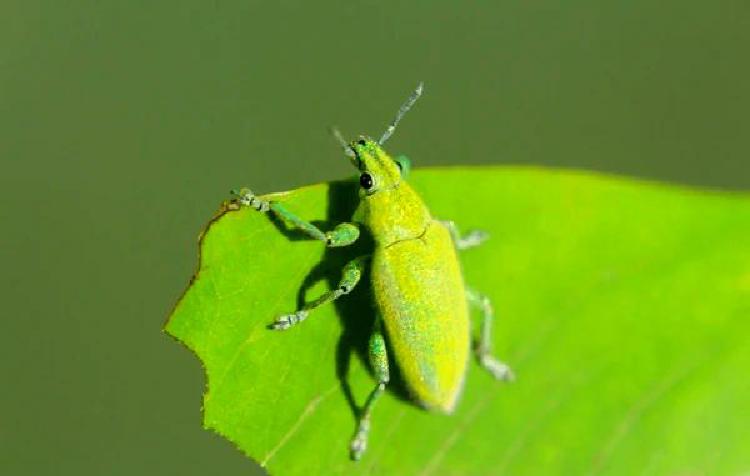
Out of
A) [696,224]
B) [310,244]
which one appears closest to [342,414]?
[310,244]

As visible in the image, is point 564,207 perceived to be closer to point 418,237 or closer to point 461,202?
point 461,202

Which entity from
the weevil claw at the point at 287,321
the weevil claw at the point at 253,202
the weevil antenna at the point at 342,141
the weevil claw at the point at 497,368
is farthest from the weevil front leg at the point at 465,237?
the weevil claw at the point at 253,202

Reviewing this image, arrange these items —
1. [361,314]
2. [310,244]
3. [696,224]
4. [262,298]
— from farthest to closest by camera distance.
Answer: [361,314]
[310,244]
[262,298]
[696,224]

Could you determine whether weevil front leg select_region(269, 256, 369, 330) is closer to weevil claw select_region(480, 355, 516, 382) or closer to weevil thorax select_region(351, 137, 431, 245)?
weevil thorax select_region(351, 137, 431, 245)

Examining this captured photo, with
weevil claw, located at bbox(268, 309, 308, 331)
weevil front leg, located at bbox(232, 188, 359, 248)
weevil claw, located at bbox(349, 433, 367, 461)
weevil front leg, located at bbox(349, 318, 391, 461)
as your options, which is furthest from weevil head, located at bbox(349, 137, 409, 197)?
weevil claw, located at bbox(349, 433, 367, 461)

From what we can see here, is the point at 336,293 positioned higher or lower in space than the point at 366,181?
lower

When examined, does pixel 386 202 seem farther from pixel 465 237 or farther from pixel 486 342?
pixel 486 342

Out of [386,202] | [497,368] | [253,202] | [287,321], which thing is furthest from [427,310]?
[253,202]
